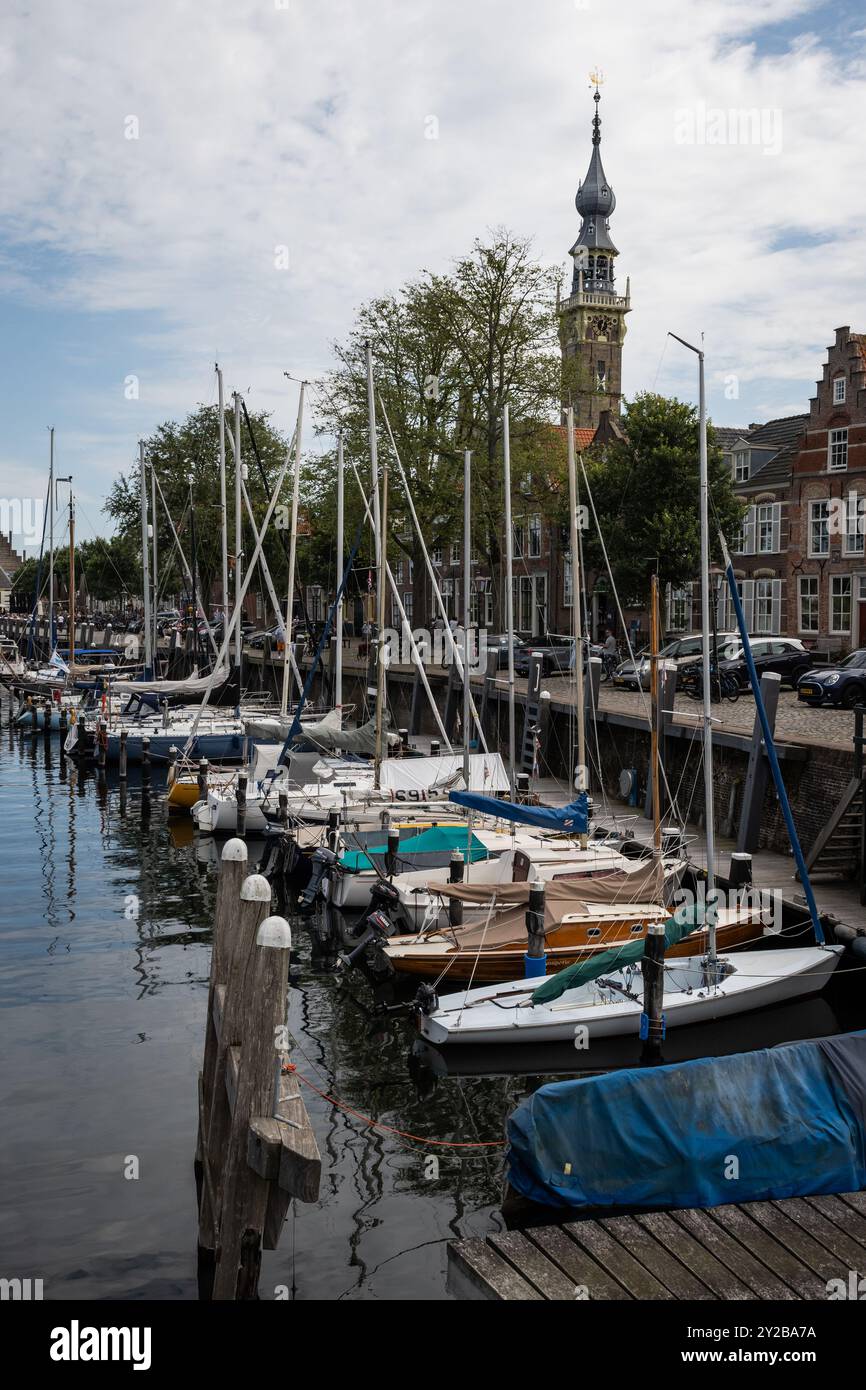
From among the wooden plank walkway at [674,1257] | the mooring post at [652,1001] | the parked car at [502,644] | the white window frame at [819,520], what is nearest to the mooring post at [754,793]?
the mooring post at [652,1001]

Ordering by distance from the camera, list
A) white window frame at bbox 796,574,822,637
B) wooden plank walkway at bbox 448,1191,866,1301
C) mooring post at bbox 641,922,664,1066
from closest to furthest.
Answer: wooden plank walkway at bbox 448,1191,866,1301
mooring post at bbox 641,922,664,1066
white window frame at bbox 796,574,822,637

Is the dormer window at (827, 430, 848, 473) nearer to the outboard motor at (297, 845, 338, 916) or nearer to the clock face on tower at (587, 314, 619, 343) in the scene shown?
the outboard motor at (297, 845, 338, 916)

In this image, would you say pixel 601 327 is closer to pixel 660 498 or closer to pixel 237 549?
pixel 660 498

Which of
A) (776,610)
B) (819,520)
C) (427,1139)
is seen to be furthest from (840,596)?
(427,1139)

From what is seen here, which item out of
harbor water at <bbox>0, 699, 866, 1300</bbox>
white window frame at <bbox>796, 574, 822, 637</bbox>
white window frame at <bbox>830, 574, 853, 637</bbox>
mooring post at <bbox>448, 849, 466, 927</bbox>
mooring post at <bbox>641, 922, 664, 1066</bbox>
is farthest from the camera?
white window frame at <bbox>796, 574, 822, 637</bbox>

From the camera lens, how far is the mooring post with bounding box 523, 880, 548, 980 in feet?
53.0

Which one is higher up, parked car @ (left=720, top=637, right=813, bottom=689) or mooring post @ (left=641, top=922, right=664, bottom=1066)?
parked car @ (left=720, top=637, right=813, bottom=689)

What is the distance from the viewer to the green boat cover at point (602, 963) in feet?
44.9

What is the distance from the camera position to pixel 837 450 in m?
48.2

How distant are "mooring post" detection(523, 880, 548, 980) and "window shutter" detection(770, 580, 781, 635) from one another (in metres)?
38.2

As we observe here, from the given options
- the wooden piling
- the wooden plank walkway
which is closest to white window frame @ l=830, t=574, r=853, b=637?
the wooden plank walkway

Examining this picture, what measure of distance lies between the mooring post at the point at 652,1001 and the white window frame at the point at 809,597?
37.8 m

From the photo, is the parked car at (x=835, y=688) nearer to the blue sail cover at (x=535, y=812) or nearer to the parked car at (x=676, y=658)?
the parked car at (x=676, y=658)

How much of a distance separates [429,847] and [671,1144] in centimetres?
1208
